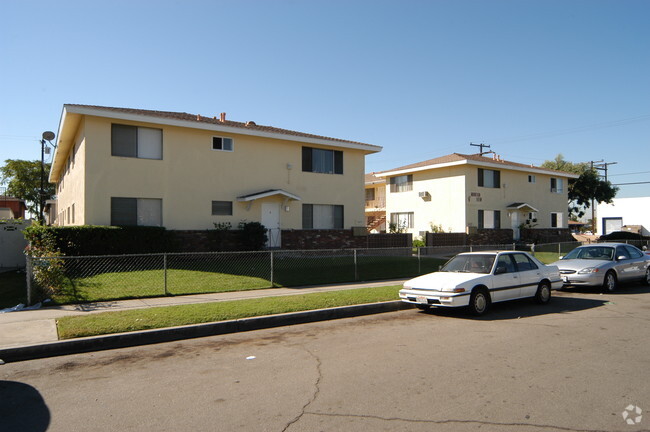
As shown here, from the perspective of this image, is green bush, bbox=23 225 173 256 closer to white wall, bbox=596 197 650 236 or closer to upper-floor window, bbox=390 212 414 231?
upper-floor window, bbox=390 212 414 231

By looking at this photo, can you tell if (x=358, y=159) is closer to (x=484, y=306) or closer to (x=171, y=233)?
(x=171, y=233)

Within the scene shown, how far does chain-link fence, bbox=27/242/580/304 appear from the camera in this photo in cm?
1143

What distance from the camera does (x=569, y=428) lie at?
4.25 m

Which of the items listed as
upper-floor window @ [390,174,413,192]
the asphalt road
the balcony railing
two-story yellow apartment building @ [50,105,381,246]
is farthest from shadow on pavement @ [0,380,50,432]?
the balcony railing

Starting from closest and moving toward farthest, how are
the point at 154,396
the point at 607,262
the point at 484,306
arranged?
1. the point at 154,396
2. the point at 484,306
3. the point at 607,262

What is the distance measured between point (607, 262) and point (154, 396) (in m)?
12.9

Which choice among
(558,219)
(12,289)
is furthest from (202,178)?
(558,219)

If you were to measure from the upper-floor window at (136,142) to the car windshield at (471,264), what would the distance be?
1263 centimetres

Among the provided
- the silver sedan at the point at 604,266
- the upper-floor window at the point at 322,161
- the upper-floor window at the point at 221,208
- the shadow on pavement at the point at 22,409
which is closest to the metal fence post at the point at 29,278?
the shadow on pavement at the point at 22,409

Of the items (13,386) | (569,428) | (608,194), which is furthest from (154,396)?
(608,194)

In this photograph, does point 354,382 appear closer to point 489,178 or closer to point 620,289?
point 620,289

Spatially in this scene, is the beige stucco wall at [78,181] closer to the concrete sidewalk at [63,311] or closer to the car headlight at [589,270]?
the concrete sidewalk at [63,311]

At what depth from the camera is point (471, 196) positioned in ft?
102

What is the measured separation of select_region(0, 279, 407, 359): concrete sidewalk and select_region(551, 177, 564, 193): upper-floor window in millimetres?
28112
